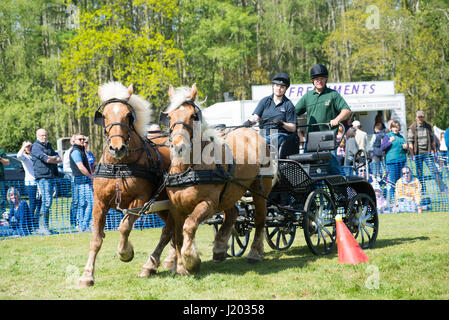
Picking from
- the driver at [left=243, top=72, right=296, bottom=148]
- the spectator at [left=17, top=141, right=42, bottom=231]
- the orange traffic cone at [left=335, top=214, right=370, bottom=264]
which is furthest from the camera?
the spectator at [left=17, top=141, right=42, bottom=231]

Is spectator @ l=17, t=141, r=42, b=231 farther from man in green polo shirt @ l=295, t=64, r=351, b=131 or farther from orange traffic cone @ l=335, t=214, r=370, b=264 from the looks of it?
orange traffic cone @ l=335, t=214, r=370, b=264

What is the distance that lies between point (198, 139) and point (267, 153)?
4.98 ft

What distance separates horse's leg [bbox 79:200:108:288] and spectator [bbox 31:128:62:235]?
18.8 feet

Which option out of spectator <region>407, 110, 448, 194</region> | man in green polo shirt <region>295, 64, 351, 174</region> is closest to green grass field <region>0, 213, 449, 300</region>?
man in green polo shirt <region>295, 64, 351, 174</region>

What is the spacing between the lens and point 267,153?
7027 millimetres

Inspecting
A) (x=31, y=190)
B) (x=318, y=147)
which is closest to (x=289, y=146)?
(x=318, y=147)

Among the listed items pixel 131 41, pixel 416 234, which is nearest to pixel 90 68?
pixel 131 41

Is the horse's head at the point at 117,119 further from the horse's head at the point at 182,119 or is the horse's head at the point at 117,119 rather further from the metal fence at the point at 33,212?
the metal fence at the point at 33,212

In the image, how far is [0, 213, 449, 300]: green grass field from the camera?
16.6 ft

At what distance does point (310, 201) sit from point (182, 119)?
2.37m

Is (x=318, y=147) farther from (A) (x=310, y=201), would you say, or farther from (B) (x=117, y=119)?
(B) (x=117, y=119)

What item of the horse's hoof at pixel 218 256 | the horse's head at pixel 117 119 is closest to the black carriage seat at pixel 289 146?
the horse's hoof at pixel 218 256

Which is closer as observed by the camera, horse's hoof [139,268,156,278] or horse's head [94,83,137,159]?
horse's head [94,83,137,159]
